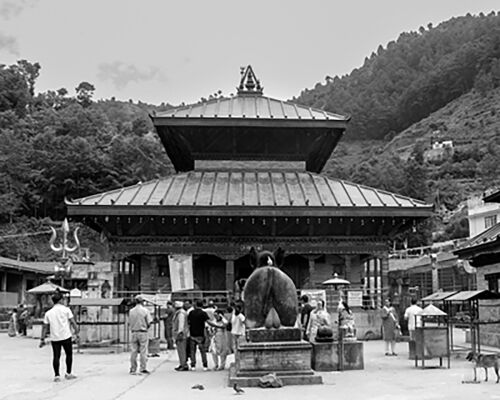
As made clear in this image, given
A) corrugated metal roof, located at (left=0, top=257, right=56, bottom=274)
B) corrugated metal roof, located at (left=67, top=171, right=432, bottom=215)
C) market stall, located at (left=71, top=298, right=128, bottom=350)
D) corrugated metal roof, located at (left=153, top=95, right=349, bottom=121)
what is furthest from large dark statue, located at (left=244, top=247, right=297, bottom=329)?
corrugated metal roof, located at (left=0, top=257, right=56, bottom=274)

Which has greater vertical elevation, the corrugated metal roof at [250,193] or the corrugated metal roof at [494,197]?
the corrugated metal roof at [250,193]

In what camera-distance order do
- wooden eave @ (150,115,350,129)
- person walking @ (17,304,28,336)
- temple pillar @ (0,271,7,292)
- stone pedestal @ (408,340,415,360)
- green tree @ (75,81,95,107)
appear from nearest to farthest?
1. stone pedestal @ (408,340,415,360)
2. wooden eave @ (150,115,350,129)
3. person walking @ (17,304,28,336)
4. temple pillar @ (0,271,7,292)
5. green tree @ (75,81,95,107)

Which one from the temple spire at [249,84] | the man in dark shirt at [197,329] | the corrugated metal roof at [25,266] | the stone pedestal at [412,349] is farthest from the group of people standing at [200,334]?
the corrugated metal roof at [25,266]

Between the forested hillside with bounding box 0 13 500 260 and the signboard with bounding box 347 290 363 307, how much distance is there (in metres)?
47.8

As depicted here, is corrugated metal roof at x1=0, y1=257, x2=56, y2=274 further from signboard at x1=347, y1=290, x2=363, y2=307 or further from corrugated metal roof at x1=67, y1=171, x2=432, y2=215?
signboard at x1=347, y1=290, x2=363, y2=307

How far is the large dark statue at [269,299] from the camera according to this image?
1402 cm

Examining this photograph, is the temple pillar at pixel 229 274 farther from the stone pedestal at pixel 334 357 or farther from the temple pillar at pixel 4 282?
the temple pillar at pixel 4 282

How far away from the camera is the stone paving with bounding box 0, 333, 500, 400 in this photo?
11.5m

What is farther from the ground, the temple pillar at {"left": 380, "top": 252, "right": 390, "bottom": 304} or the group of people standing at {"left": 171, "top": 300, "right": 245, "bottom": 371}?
the temple pillar at {"left": 380, "top": 252, "right": 390, "bottom": 304}

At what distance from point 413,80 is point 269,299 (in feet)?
506

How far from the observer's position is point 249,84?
35344mm

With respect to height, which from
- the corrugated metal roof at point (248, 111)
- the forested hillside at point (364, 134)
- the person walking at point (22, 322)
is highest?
the forested hillside at point (364, 134)

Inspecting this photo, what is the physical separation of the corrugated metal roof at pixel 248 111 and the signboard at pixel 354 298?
28.1ft

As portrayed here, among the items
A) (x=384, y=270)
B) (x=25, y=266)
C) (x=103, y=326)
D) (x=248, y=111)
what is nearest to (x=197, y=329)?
(x=103, y=326)
